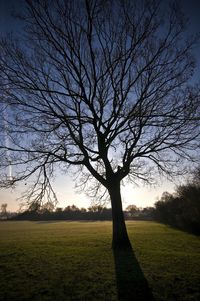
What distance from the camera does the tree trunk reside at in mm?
12141

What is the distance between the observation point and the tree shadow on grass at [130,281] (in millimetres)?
5531

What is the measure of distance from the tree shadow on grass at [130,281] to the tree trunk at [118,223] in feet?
6.96

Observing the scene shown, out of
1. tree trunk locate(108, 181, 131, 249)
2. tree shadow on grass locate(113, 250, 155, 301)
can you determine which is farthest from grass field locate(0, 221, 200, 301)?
tree trunk locate(108, 181, 131, 249)

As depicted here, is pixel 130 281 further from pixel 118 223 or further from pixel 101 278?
pixel 118 223

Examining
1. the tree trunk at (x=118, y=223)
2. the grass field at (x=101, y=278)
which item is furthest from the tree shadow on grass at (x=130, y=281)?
the tree trunk at (x=118, y=223)

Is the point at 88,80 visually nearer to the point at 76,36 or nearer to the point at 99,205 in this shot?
the point at 76,36

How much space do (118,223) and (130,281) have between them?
5.69 metres

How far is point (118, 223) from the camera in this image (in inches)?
487

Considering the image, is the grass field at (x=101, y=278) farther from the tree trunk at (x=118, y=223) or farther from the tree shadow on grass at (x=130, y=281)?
the tree trunk at (x=118, y=223)

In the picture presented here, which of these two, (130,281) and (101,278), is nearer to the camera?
(130,281)

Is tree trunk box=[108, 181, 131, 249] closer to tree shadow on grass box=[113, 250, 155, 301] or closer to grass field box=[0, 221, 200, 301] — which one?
grass field box=[0, 221, 200, 301]

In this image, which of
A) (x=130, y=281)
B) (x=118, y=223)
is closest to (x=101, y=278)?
(x=130, y=281)

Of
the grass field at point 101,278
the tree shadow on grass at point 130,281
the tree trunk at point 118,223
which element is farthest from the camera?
the tree trunk at point 118,223

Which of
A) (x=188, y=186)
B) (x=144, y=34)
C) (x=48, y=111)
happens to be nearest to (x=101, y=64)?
(x=144, y=34)
